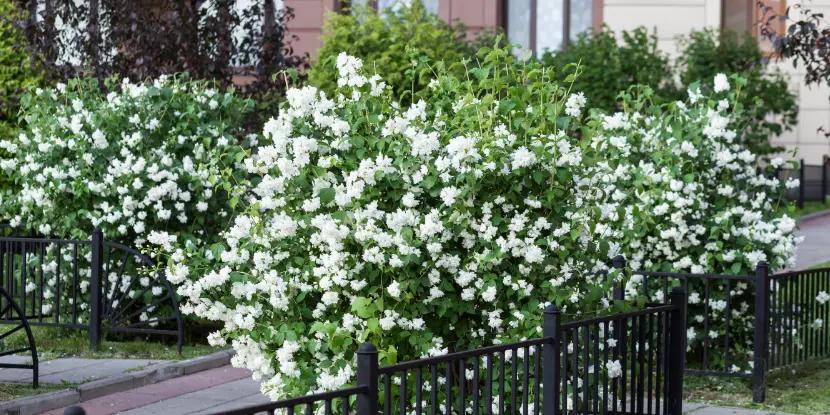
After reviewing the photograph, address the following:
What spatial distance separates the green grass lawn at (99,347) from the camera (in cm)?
1080

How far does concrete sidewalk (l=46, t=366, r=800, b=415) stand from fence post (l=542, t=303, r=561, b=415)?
10.5 feet

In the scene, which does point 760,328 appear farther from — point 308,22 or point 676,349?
point 308,22

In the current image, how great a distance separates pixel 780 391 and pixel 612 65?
10837 mm

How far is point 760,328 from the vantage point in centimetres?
913

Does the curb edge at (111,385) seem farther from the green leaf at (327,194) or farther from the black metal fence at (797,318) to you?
the black metal fence at (797,318)

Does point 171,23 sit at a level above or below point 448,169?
above

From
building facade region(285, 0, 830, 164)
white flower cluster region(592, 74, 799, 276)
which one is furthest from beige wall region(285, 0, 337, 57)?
white flower cluster region(592, 74, 799, 276)

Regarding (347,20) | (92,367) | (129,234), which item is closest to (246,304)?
(92,367)

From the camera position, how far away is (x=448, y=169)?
20.5 feet

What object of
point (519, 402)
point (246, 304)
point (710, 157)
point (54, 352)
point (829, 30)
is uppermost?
point (829, 30)

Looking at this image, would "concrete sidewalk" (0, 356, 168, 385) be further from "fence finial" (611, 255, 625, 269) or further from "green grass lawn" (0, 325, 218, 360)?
"fence finial" (611, 255, 625, 269)

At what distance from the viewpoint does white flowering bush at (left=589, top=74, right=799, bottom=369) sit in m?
9.74

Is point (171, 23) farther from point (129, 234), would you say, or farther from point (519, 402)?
point (519, 402)

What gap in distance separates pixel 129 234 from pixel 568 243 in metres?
6.58
